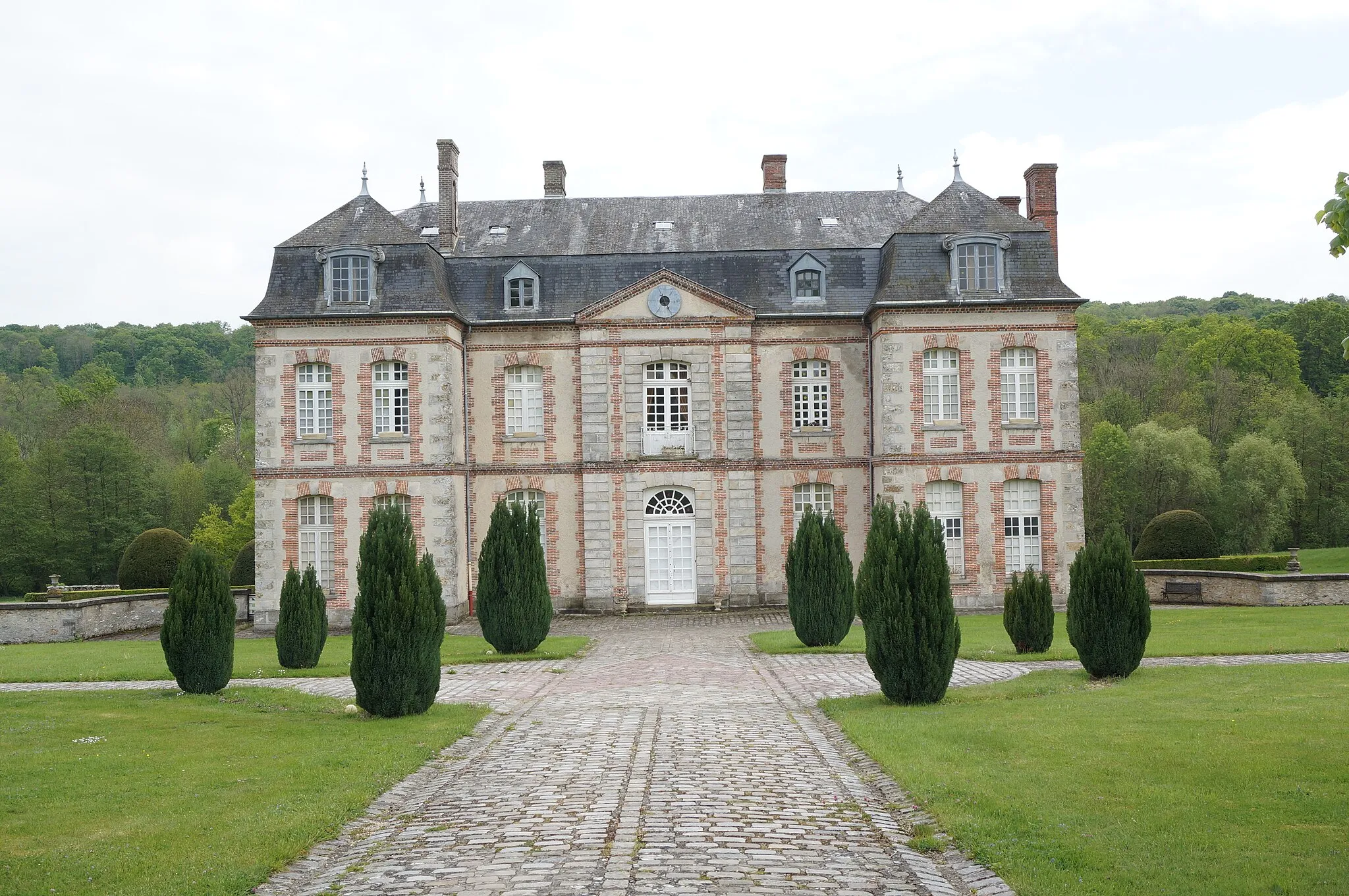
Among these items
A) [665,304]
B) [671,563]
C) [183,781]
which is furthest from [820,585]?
[183,781]

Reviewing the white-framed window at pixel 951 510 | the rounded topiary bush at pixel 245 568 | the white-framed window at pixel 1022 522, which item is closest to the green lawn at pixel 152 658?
the rounded topiary bush at pixel 245 568

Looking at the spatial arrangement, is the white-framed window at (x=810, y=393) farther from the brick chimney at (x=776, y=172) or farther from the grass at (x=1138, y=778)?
the grass at (x=1138, y=778)

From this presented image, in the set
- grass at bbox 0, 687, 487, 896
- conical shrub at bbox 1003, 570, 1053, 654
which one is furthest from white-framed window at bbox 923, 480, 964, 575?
grass at bbox 0, 687, 487, 896

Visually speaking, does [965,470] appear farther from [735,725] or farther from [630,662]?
[735,725]

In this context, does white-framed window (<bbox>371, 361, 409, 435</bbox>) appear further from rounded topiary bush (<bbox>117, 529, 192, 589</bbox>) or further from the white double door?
rounded topiary bush (<bbox>117, 529, 192, 589</bbox>)

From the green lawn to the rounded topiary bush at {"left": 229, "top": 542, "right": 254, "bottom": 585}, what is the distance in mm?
8398

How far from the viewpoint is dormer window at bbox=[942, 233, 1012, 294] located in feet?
89.3

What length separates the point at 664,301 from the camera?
28406mm

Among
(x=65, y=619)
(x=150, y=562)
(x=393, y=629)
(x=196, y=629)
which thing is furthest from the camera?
(x=150, y=562)

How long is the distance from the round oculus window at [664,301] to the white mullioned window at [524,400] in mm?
3327

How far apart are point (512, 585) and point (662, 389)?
10.2 m

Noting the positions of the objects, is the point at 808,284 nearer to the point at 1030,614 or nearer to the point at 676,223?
the point at 676,223

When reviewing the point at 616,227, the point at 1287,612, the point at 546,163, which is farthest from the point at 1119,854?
the point at 546,163

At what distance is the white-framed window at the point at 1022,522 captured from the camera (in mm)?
27422
